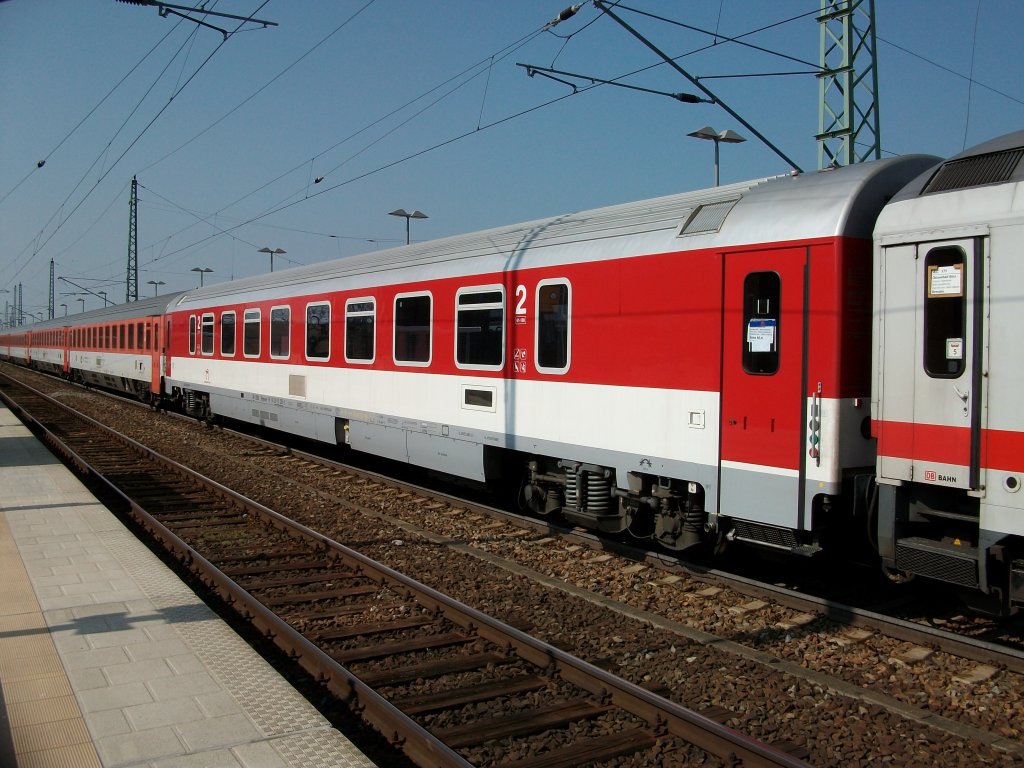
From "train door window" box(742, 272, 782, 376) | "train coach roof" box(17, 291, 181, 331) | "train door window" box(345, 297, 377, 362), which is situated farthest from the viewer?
"train coach roof" box(17, 291, 181, 331)

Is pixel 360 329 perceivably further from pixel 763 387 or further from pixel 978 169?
pixel 978 169

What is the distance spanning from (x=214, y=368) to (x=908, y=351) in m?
17.6

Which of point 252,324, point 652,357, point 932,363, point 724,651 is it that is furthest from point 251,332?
point 932,363

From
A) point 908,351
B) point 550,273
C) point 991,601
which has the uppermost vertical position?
point 550,273

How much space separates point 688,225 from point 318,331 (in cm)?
872

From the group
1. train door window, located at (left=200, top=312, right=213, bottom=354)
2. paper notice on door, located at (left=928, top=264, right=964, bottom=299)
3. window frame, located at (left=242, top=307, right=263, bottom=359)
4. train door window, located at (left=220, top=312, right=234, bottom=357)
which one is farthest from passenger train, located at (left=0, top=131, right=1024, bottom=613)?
train door window, located at (left=200, top=312, right=213, bottom=354)

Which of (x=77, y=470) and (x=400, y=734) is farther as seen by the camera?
(x=77, y=470)

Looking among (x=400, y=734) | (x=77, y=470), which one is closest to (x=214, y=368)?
(x=77, y=470)

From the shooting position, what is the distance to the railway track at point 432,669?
4770 millimetres

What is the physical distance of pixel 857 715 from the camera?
17.1 ft

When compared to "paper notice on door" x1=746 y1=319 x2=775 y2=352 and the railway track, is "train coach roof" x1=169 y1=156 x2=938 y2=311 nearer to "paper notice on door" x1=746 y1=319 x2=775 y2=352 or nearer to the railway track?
"paper notice on door" x1=746 y1=319 x2=775 y2=352

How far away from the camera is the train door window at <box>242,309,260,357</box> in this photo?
1788cm

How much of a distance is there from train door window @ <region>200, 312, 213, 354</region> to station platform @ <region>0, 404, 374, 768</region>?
41.8 ft

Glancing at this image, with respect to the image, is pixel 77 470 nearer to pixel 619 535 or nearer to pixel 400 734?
pixel 619 535
